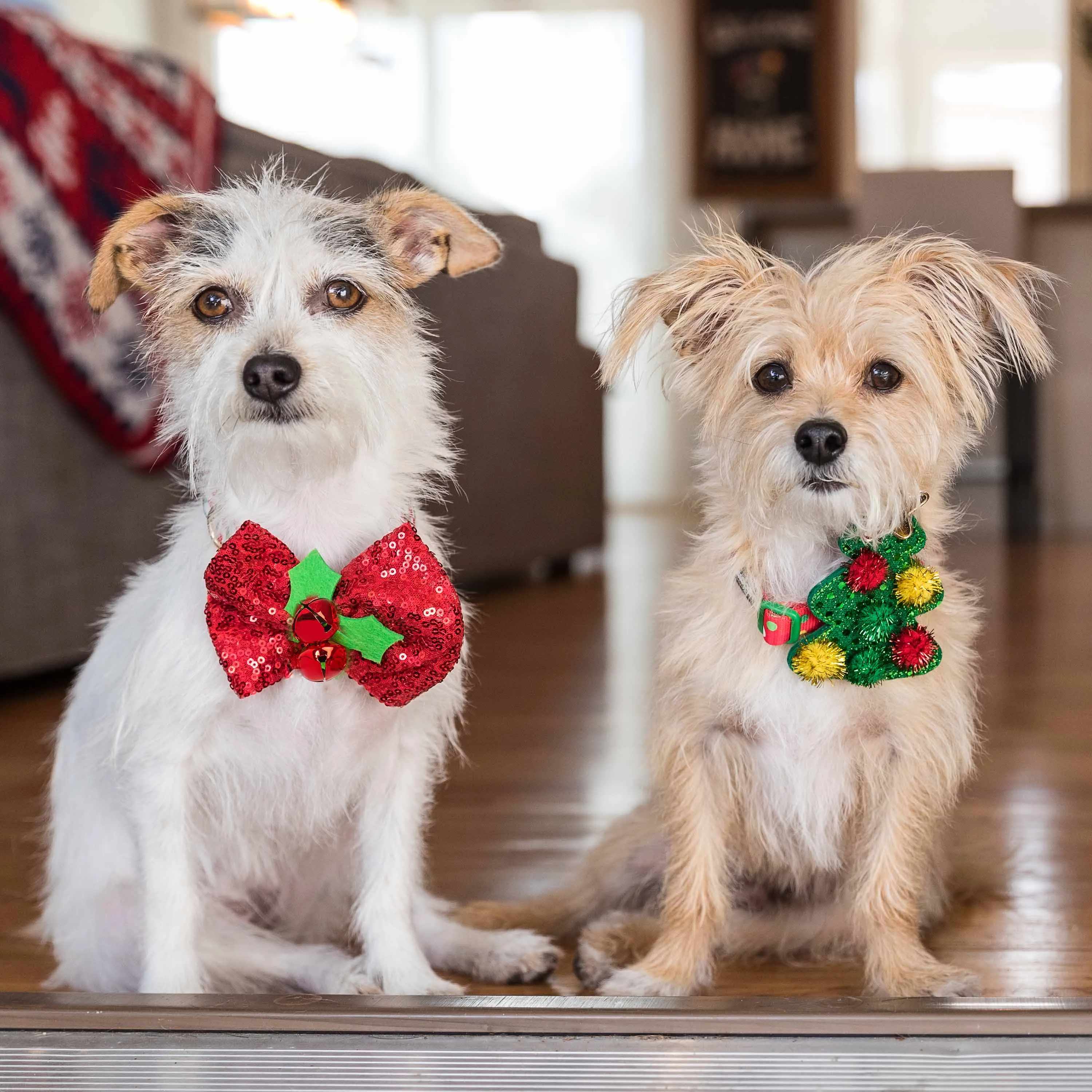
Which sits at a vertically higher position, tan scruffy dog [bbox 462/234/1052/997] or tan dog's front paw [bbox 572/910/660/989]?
tan scruffy dog [bbox 462/234/1052/997]

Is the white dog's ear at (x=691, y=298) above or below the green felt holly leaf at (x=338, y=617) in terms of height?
above

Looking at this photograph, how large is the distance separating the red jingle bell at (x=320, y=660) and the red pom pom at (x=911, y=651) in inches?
20.9

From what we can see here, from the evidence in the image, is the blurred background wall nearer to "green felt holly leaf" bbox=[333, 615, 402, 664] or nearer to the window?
the window

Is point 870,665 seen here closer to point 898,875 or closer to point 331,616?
point 898,875

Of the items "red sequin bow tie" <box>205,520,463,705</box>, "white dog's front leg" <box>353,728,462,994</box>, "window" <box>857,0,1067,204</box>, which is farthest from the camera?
"window" <box>857,0,1067,204</box>

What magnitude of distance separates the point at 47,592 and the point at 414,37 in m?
6.14

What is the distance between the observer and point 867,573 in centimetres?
133

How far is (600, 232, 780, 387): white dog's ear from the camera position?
137 cm

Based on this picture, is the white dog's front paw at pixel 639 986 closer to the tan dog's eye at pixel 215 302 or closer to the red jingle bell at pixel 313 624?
the red jingle bell at pixel 313 624

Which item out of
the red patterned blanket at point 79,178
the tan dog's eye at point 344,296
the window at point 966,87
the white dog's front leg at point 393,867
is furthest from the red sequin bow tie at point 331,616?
the window at point 966,87

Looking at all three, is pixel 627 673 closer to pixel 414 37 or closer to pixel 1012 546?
pixel 1012 546

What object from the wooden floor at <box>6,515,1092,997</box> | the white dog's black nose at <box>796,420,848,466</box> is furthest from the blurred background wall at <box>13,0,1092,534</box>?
the white dog's black nose at <box>796,420,848,466</box>

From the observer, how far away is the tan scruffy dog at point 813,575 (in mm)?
1324

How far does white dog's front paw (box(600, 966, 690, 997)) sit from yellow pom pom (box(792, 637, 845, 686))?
0.34 metres
